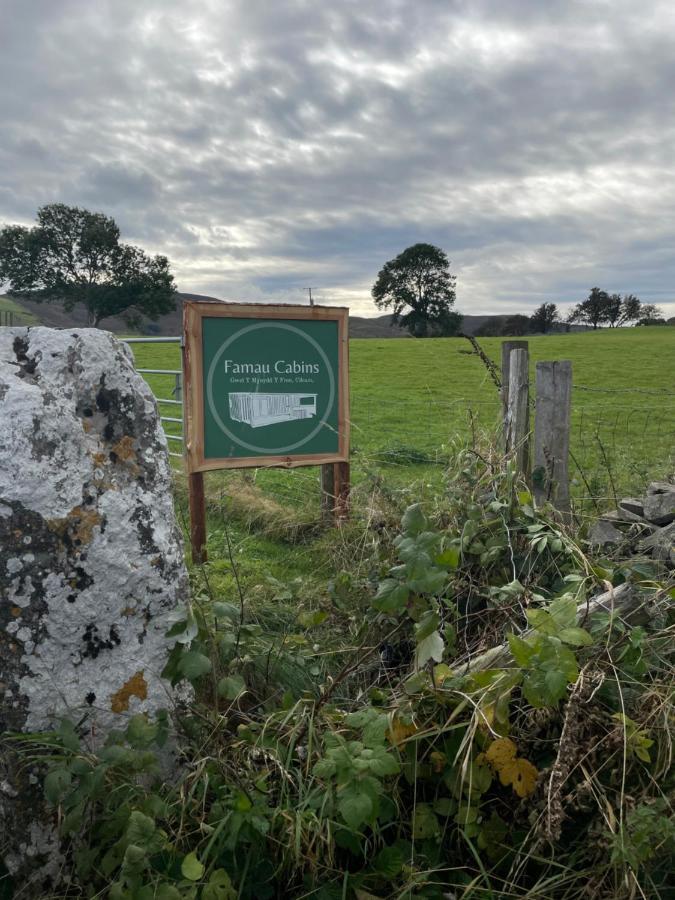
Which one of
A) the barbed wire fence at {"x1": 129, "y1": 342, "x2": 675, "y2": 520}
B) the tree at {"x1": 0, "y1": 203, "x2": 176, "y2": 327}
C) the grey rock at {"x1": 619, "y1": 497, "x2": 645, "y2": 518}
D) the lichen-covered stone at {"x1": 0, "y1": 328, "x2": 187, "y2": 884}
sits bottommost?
the barbed wire fence at {"x1": 129, "y1": 342, "x2": 675, "y2": 520}

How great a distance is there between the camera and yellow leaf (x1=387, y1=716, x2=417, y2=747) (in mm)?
2602

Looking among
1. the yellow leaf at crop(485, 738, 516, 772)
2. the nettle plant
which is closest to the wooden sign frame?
the nettle plant

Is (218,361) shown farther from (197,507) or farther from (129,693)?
(129,693)

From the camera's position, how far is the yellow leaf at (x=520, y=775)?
2439mm

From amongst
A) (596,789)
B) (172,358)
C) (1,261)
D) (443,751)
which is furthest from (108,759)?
(1,261)

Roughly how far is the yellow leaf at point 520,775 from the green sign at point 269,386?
4588 millimetres

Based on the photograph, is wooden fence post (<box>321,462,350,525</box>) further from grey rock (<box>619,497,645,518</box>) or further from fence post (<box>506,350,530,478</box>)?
grey rock (<box>619,497,645,518</box>)

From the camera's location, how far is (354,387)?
81.5 feet

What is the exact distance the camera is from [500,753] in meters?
2.48

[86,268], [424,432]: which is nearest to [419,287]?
[86,268]

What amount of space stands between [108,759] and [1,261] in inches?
2982

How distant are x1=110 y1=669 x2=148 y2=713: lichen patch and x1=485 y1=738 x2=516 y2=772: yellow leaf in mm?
1312

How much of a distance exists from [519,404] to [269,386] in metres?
2.57

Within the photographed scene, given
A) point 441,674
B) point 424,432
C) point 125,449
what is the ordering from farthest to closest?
1. point 424,432
2. point 125,449
3. point 441,674
